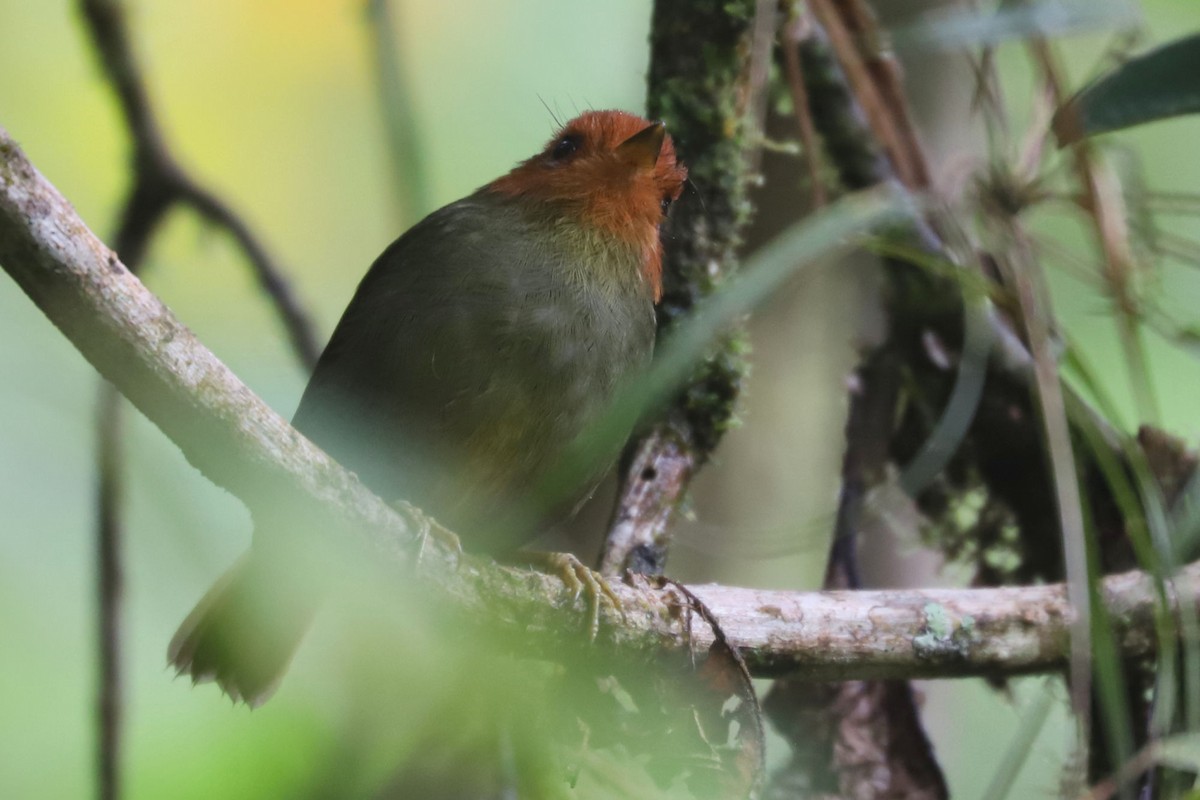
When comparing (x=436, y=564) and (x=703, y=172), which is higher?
(x=703, y=172)

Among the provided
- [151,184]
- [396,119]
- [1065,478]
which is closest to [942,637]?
[1065,478]

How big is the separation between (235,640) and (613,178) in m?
1.35

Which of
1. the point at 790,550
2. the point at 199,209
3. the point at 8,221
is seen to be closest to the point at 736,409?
the point at 790,550

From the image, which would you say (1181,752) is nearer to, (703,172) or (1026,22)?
(1026,22)

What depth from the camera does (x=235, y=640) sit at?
276 cm

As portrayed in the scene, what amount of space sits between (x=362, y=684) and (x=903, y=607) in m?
1.39

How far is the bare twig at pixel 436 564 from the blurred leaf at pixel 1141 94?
1.00 metres

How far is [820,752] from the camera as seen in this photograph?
9.41 ft

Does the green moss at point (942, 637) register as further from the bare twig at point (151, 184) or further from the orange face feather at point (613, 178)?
the bare twig at point (151, 184)

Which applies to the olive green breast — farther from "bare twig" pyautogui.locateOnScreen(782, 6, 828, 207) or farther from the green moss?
the green moss

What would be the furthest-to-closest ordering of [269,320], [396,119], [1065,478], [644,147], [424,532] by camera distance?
[396,119]
[269,320]
[644,147]
[1065,478]
[424,532]

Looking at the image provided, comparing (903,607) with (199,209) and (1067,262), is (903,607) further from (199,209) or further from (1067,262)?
(199,209)

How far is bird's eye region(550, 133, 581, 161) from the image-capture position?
Answer: 289cm

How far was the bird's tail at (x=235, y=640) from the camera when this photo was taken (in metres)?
2.73
